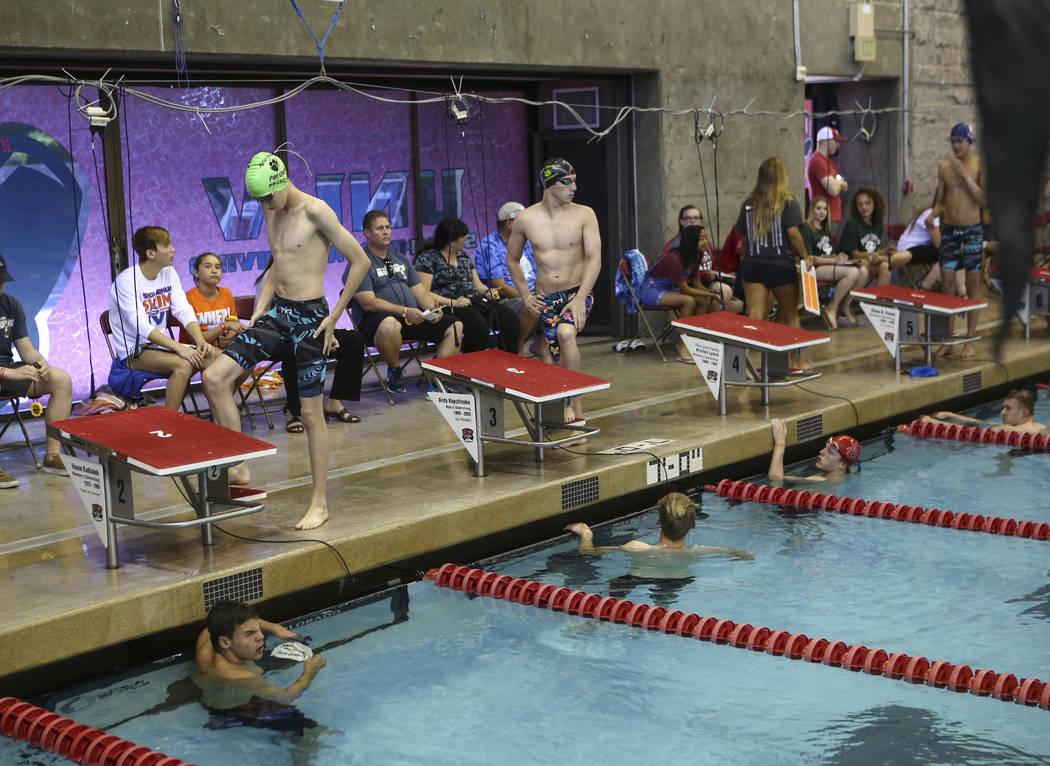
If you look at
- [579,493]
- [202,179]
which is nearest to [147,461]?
[579,493]

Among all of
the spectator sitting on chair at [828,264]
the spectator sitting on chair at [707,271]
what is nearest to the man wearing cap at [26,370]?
the spectator sitting on chair at [707,271]

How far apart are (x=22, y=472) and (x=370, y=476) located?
1903 mm

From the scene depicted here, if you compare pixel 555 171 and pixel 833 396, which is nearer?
pixel 555 171

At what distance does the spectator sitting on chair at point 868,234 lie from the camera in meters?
11.5

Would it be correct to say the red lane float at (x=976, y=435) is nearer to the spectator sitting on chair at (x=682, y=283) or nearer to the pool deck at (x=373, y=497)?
the pool deck at (x=373, y=497)

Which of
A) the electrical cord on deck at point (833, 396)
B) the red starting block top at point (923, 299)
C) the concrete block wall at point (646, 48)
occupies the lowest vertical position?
the electrical cord on deck at point (833, 396)

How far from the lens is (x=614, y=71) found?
10.6 metres

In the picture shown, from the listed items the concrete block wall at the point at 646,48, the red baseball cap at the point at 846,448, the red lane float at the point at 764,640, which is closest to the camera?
the red lane float at the point at 764,640

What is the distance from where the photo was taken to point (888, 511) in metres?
6.58

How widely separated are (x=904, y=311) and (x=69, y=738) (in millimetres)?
6887

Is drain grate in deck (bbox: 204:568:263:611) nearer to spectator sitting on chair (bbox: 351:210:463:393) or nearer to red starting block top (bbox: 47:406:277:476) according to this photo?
red starting block top (bbox: 47:406:277:476)

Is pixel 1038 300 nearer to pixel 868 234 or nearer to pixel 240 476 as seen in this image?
pixel 868 234

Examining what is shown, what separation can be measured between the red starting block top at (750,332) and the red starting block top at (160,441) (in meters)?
3.48

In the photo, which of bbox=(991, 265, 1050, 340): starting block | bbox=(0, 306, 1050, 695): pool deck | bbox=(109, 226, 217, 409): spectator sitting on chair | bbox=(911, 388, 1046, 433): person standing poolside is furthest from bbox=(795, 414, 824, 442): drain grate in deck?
bbox=(109, 226, 217, 409): spectator sitting on chair
